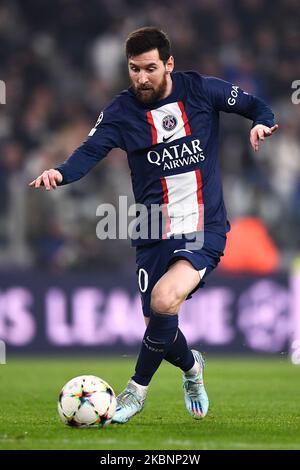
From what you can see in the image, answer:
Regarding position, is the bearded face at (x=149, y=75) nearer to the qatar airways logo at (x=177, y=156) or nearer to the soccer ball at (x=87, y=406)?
the qatar airways logo at (x=177, y=156)

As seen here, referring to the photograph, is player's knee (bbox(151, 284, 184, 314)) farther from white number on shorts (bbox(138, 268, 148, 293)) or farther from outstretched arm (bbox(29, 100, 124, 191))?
outstretched arm (bbox(29, 100, 124, 191))

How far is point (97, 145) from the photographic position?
646 cm

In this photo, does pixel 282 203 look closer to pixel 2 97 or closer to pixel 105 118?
pixel 2 97

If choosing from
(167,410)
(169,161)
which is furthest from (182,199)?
(167,410)

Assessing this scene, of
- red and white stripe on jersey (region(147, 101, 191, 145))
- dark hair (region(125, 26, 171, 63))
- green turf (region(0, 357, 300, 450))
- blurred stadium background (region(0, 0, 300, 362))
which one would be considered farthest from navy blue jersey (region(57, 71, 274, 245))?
blurred stadium background (region(0, 0, 300, 362))

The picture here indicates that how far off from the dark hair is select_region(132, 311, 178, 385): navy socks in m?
1.49

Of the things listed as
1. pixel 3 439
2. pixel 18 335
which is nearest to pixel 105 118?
pixel 3 439

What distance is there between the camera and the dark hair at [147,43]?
250 inches

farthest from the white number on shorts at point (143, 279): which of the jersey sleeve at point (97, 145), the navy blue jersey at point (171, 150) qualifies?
the jersey sleeve at point (97, 145)

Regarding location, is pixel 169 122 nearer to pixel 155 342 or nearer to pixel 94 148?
pixel 94 148

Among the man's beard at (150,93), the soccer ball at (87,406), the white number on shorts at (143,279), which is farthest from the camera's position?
the white number on shorts at (143,279)

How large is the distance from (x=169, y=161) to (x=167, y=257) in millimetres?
564

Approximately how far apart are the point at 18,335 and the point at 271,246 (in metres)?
3.10
